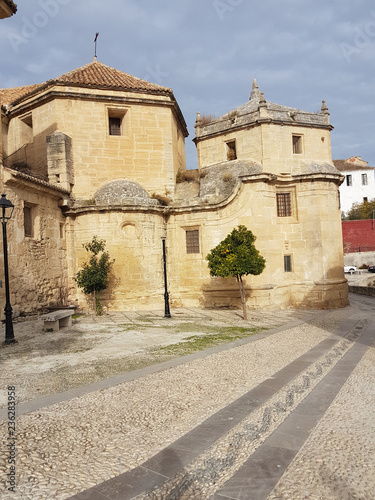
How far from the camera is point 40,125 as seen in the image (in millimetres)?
16891

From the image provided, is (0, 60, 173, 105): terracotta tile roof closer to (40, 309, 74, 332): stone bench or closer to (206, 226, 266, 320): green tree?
(206, 226, 266, 320): green tree

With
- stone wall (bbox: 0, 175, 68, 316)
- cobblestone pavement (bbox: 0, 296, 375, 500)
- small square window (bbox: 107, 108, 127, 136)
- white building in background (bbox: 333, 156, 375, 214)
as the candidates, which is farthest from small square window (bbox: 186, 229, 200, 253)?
white building in background (bbox: 333, 156, 375, 214)

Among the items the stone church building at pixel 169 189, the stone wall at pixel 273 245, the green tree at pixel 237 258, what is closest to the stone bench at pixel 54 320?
the stone church building at pixel 169 189

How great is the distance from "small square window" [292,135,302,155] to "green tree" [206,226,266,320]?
664 cm

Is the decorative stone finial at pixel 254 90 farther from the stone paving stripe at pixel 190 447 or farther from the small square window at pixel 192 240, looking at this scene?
the stone paving stripe at pixel 190 447

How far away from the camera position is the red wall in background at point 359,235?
42875 mm

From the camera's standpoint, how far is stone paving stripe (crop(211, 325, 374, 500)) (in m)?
2.96

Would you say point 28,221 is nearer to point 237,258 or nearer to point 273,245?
point 237,258

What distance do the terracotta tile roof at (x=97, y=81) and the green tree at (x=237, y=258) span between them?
357 inches

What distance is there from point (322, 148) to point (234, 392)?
50.2ft

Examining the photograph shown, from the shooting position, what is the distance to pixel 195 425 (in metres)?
4.20

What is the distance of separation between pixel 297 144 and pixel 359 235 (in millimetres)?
29874

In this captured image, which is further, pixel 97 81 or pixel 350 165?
pixel 350 165

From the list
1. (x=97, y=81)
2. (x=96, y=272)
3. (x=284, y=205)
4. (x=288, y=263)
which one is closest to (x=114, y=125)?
(x=97, y=81)
